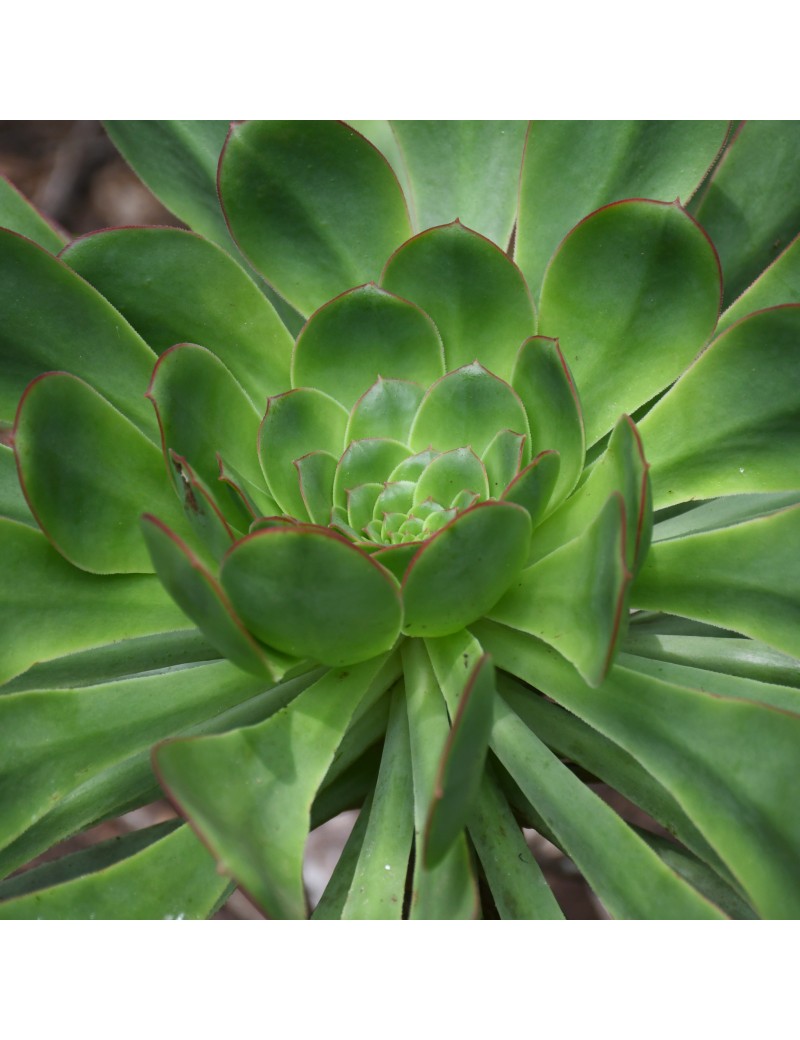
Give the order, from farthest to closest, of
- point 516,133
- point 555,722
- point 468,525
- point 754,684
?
point 516,133 → point 555,722 → point 754,684 → point 468,525

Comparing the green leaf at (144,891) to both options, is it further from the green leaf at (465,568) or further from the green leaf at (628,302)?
the green leaf at (628,302)

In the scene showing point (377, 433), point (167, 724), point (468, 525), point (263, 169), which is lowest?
point (167, 724)

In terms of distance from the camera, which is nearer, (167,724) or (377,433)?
(167,724)

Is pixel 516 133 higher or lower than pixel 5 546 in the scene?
higher

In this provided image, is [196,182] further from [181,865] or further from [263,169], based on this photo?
[181,865]

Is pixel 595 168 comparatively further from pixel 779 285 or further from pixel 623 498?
pixel 623 498

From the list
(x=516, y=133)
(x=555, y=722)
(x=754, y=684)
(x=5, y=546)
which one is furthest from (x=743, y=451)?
(x=5, y=546)
